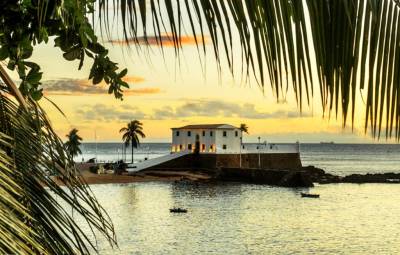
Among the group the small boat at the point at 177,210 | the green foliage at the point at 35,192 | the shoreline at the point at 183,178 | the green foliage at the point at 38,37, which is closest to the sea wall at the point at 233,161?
the shoreline at the point at 183,178

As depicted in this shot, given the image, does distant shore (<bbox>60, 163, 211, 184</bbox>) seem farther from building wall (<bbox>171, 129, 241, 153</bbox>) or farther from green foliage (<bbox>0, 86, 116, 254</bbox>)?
green foliage (<bbox>0, 86, 116, 254</bbox>)

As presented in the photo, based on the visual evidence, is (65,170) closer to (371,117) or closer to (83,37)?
(83,37)

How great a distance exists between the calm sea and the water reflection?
6 centimetres

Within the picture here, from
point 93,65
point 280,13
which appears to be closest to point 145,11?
point 280,13

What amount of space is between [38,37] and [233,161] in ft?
320

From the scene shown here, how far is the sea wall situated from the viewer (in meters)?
95.9

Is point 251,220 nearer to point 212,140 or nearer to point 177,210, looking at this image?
point 177,210

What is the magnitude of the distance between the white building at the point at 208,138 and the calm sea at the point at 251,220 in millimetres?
7103

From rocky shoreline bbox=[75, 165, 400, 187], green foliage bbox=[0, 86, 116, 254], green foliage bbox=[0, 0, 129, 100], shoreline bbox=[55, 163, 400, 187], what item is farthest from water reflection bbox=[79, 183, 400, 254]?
green foliage bbox=[0, 86, 116, 254]

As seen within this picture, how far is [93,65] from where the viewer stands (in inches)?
84.5

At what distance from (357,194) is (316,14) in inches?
3428

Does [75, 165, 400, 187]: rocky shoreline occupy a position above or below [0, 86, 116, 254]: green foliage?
below

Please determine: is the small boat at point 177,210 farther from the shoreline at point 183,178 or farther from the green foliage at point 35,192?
the green foliage at point 35,192

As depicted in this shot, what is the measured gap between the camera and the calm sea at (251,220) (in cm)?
4444
